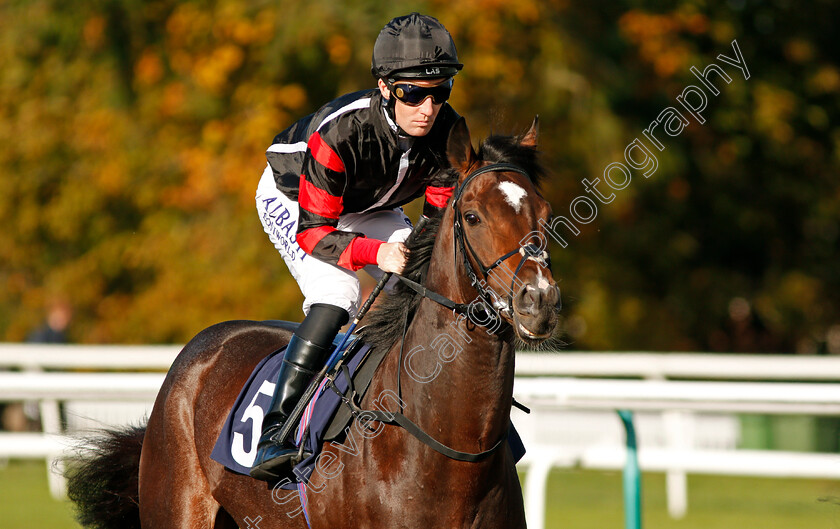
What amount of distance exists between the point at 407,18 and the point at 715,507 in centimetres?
547

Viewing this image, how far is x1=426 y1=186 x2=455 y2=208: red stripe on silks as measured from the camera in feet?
11.8

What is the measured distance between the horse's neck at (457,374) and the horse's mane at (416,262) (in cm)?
15

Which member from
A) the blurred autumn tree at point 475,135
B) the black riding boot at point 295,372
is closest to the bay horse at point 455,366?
the black riding boot at point 295,372

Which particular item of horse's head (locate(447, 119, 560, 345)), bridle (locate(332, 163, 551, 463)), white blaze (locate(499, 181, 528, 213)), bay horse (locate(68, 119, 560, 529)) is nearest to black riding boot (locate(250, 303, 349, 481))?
bay horse (locate(68, 119, 560, 529))

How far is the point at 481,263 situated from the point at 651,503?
5451 mm

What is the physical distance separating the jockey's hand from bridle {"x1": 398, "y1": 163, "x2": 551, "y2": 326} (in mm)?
88

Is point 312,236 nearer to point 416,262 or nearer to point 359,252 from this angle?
point 359,252

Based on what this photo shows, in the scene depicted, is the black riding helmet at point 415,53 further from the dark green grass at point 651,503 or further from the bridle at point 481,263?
the dark green grass at point 651,503

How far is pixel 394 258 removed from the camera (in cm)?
328

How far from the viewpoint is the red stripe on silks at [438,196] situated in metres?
3.61

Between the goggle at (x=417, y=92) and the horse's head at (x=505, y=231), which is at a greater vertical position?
the goggle at (x=417, y=92)

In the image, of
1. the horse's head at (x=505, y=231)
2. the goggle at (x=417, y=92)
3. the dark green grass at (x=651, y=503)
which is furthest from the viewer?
the dark green grass at (x=651, y=503)

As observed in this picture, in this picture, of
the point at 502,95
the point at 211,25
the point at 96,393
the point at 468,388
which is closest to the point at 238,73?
the point at 211,25

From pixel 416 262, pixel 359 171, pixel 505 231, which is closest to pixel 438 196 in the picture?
pixel 359 171
